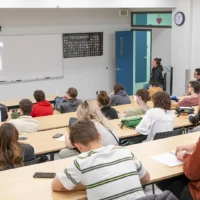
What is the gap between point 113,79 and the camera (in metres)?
10.6

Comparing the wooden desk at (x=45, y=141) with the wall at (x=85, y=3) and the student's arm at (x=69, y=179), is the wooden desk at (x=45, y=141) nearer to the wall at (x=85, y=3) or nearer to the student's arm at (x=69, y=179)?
the student's arm at (x=69, y=179)

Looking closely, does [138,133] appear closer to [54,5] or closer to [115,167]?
[115,167]

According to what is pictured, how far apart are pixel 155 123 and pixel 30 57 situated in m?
5.40

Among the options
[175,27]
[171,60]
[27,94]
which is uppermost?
[175,27]

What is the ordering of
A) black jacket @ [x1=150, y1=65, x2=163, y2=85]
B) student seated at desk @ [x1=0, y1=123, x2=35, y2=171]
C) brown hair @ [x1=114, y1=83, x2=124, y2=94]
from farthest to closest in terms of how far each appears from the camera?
black jacket @ [x1=150, y1=65, x2=163, y2=85] < brown hair @ [x1=114, y1=83, x2=124, y2=94] < student seated at desk @ [x1=0, y1=123, x2=35, y2=171]

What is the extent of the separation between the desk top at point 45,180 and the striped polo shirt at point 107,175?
21 centimetres

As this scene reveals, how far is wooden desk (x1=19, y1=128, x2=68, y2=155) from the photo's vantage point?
160 inches

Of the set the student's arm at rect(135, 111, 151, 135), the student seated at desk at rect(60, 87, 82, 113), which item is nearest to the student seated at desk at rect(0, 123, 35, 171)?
the student's arm at rect(135, 111, 151, 135)

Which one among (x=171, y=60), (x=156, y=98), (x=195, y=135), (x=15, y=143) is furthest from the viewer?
(x=171, y=60)

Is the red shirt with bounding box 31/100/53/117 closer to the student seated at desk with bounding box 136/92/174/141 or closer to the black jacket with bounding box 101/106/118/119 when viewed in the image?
the black jacket with bounding box 101/106/118/119

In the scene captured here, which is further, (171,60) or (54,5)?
(171,60)

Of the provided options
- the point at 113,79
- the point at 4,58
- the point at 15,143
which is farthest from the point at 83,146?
the point at 113,79

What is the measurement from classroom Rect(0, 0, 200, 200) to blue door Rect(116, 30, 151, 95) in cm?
3

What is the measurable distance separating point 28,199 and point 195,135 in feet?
6.46
